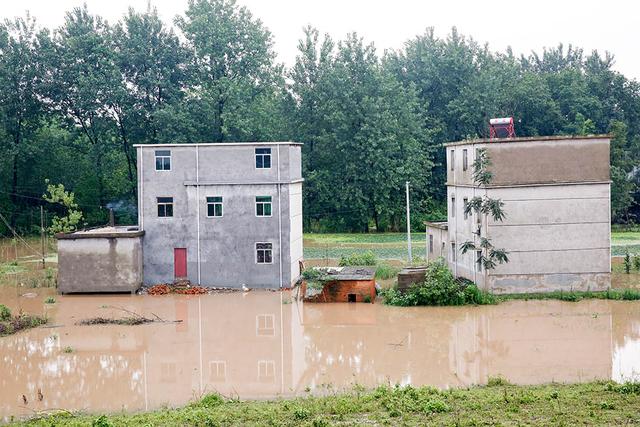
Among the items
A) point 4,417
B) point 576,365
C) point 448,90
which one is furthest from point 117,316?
point 448,90

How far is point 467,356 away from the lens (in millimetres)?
21797

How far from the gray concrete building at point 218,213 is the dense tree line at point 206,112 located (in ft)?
55.4

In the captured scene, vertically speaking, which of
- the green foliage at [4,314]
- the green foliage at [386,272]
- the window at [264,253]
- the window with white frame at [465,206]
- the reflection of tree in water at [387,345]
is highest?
the window with white frame at [465,206]

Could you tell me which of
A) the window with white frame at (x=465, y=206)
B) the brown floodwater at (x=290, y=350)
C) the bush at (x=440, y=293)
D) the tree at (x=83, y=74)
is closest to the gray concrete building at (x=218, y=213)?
the brown floodwater at (x=290, y=350)

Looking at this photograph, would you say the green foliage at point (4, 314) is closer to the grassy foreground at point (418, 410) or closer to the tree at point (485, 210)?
the grassy foreground at point (418, 410)

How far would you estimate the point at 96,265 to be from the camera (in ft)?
107

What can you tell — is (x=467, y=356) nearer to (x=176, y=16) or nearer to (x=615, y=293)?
(x=615, y=293)


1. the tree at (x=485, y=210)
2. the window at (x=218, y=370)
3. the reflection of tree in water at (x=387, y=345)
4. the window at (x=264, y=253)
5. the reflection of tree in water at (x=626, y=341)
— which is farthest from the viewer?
the window at (x=264, y=253)

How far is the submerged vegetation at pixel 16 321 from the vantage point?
1004 inches

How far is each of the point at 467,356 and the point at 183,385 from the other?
7012 millimetres

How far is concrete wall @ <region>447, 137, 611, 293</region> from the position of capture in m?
29.7

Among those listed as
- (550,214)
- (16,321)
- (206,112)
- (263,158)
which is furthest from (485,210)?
(206,112)

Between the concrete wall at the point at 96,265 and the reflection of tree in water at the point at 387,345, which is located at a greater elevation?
the concrete wall at the point at 96,265

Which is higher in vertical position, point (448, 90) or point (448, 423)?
point (448, 90)
